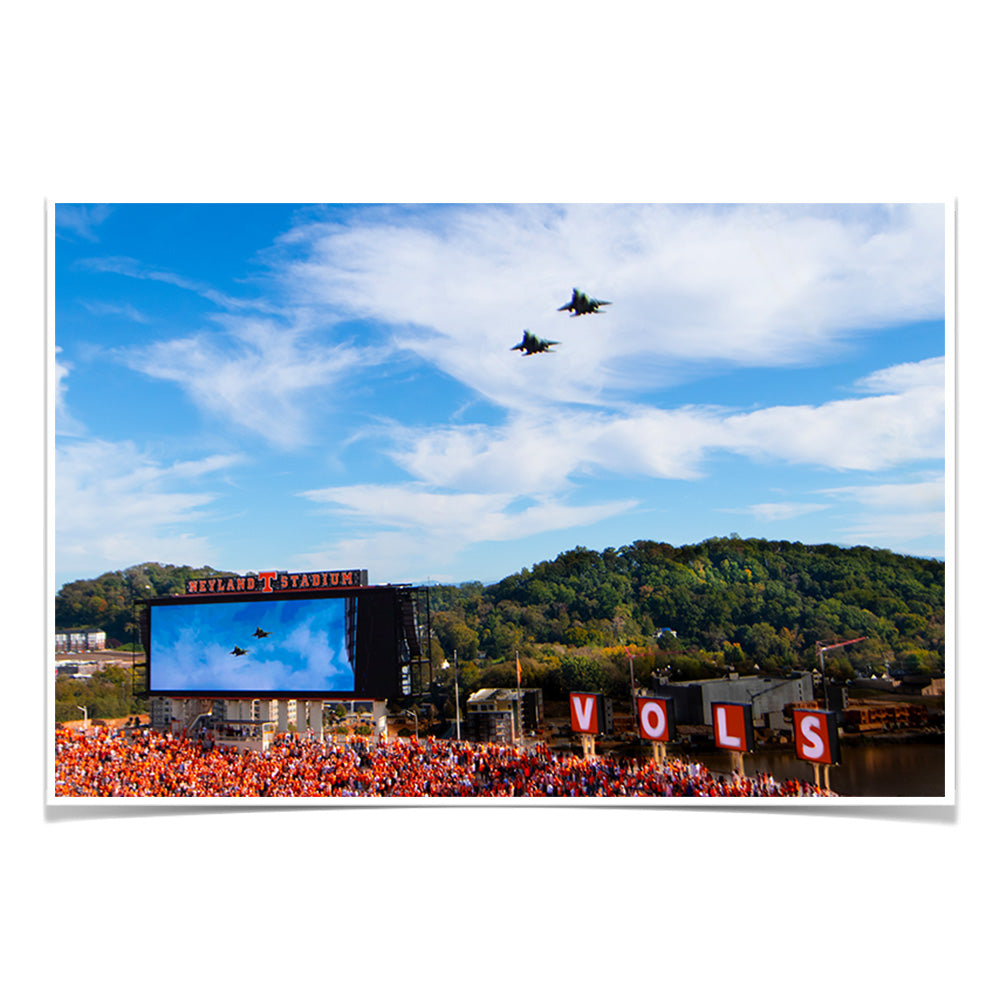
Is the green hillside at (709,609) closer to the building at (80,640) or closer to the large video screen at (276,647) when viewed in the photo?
the building at (80,640)

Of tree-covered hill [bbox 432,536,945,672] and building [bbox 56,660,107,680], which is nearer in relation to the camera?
building [bbox 56,660,107,680]

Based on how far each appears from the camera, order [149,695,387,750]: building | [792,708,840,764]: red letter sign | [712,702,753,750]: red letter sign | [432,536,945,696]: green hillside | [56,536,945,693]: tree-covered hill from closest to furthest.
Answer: [792,708,840,764]: red letter sign < [712,702,753,750]: red letter sign < [149,695,387,750]: building < [56,536,945,693]: tree-covered hill < [432,536,945,696]: green hillside

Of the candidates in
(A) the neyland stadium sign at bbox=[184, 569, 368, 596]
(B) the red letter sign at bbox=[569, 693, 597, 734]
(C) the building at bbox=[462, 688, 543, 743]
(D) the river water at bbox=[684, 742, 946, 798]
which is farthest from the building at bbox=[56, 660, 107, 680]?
(D) the river water at bbox=[684, 742, 946, 798]

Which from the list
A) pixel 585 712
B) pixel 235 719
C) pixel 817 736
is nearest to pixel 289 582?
pixel 235 719

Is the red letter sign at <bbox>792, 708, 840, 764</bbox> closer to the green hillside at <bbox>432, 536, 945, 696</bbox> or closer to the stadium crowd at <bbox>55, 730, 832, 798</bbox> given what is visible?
the stadium crowd at <bbox>55, 730, 832, 798</bbox>

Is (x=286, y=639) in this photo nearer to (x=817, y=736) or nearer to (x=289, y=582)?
(x=289, y=582)
